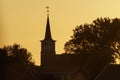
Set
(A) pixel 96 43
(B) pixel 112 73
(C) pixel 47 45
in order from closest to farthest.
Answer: (B) pixel 112 73 < (A) pixel 96 43 < (C) pixel 47 45

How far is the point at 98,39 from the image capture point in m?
122

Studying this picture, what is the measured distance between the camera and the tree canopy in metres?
120

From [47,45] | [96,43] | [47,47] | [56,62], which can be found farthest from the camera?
[47,45]

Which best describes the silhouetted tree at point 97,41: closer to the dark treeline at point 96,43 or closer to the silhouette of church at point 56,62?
the dark treeline at point 96,43

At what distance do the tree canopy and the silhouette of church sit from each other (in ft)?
9.10

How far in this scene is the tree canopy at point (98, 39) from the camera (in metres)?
120

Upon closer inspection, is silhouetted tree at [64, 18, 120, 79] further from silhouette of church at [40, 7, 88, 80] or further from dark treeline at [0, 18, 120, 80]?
silhouette of church at [40, 7, 88, 80]

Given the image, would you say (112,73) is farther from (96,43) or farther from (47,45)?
(47,45)

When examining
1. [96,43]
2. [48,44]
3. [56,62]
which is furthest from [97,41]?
[48,44]

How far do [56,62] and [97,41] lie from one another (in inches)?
1210

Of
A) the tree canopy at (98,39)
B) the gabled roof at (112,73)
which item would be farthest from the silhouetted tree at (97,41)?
the gabled roof at (112,73)

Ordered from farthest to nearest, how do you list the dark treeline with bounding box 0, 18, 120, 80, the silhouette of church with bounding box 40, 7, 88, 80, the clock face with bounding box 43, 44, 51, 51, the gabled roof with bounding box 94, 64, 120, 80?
the clock face with bounding box 43, 44, 51, 51
the silhouette of church with bounding box 40, 7, 88, 80
the dark treeline with bounding box 0, 18, 120, 80
the gabled roof with bounding box 94, 64, 120, 80

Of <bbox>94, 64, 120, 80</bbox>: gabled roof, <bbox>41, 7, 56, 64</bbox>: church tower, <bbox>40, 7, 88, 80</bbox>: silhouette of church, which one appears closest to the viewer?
<bbox>94, 64, 120, 80</bbox>: gabled roof

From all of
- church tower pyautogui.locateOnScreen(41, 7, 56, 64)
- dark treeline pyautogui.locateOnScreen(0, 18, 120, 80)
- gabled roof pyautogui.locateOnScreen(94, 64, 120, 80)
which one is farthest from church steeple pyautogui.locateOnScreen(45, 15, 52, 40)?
gabled roof pyautogui.locateOnScreen(94, 64, 120, 80)
